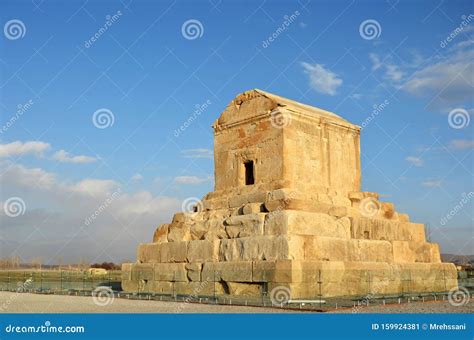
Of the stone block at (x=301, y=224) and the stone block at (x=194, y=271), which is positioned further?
the stone block at (x=194, y=271)

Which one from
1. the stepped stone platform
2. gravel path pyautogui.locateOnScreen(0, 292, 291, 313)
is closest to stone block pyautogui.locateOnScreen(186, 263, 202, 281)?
the stepped stone platform

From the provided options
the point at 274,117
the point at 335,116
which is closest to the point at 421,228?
the point at 335,116

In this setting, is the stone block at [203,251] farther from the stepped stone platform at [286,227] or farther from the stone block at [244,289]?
the stone block at [244,289]

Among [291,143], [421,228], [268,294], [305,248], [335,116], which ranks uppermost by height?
[335,116]

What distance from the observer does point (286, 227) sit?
48.9ft

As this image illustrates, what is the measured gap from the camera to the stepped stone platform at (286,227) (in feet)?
48.4

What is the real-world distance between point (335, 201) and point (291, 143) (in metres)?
2.37

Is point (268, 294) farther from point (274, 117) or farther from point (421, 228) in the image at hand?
point (421, 228)

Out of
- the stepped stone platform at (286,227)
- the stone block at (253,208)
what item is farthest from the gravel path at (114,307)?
the stone block at (253,208)

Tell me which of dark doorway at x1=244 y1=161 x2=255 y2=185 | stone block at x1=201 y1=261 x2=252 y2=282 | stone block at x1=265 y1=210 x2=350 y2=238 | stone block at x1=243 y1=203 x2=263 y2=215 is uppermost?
dark doorway at x1=244 y1=161 x2=255 y2=185

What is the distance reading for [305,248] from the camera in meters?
14.7

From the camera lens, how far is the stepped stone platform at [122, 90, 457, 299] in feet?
48.4

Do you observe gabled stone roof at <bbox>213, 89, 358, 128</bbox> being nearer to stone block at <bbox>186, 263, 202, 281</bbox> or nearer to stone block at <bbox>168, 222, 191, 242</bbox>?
stone block at <bbox>168, 222, 191, 242</bbox>

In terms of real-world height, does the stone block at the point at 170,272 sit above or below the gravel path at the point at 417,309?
above
